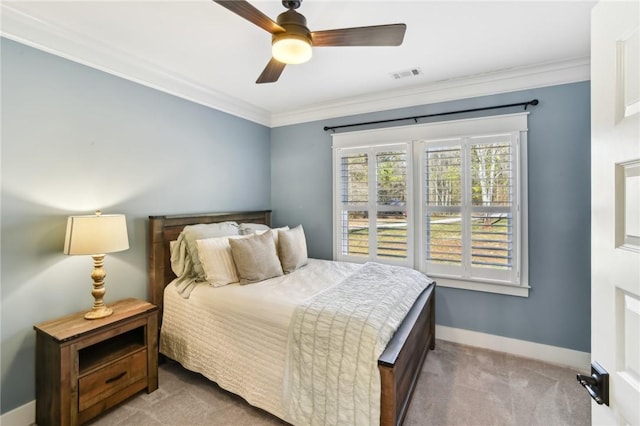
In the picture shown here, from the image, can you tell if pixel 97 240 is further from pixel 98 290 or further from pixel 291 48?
pixel 291 48

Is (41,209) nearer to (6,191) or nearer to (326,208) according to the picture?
(6,191)

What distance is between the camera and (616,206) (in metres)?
0.74

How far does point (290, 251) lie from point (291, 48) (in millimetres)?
1825

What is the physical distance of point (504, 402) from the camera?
2117 millimetres

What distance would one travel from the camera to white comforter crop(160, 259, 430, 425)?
65.2 inches

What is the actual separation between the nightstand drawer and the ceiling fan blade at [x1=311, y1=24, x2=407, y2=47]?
2462 mm

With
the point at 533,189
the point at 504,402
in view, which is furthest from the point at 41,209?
the point at 533,189

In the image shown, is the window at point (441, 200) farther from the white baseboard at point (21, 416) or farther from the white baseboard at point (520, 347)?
the white baseboard at point (21, 416)

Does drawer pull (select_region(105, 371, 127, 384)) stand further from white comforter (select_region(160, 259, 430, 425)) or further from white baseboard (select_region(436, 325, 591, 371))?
white baseboard (select_region(436, 325, 591, 371))

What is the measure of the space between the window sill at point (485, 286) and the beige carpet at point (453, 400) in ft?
2.02

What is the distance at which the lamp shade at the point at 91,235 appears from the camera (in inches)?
74.9

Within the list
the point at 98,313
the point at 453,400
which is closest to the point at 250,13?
the point at 98,313

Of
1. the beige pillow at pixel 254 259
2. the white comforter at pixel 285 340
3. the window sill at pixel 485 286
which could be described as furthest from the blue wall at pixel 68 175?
the window sill at pixel 485 286

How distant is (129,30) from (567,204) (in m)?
3.75
